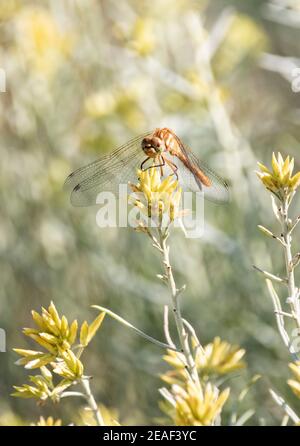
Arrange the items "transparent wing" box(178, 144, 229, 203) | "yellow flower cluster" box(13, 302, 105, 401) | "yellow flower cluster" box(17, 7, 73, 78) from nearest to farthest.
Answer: "yellow flower cluster" box(13, 302, 105, 401)
"transparent wing" box(178, 144, 229, 203)
"yellow flower cluster" box(17, 7, 73, 78)

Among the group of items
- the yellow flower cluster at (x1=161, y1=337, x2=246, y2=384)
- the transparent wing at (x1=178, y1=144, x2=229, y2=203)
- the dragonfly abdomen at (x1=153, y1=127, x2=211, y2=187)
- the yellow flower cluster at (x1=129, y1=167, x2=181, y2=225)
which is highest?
the dragonfly abdomen at (x1=153, y1=127, x2=211, y2=187)

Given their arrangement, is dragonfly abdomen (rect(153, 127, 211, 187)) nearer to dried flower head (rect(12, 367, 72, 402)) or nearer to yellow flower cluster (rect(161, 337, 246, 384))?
yellow flower cluster (rect(161, 337, 246, 384))

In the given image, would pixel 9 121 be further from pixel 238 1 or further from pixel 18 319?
pixel 238 1

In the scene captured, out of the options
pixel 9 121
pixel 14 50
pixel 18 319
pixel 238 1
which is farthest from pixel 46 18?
pixel 18 319

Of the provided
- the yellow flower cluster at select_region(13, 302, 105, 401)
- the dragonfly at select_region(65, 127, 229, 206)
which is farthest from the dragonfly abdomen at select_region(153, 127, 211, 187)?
the yellow flower cluster at select_region(13, 302, 105, 401)

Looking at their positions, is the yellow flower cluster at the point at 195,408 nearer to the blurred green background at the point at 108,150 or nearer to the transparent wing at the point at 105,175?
the transparent wing at the point at 105,175

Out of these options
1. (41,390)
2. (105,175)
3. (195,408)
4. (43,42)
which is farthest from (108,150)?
(195,408)
